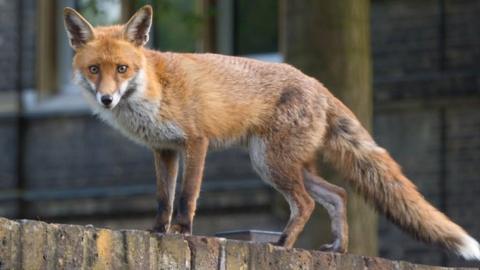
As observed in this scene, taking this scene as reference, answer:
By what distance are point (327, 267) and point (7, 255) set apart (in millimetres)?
2307

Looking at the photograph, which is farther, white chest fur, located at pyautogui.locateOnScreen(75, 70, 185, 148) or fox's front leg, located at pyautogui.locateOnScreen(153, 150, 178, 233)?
white chest fur, located at pyautogui.locateOnScreen(75, 70, 185, 148)

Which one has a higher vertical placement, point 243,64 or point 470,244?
point 243,64

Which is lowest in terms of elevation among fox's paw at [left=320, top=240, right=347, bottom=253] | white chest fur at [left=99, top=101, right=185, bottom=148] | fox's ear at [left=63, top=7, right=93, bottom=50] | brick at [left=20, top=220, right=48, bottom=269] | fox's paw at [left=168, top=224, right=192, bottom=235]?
fox's paw at [left=320, top=240, right=347, bottom=253]

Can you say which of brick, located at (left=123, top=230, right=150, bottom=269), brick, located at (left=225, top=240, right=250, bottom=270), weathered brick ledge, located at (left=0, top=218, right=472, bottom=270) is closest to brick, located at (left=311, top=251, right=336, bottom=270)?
weathered brick ledge, located at (left=0, top=218, right=472, bottom=270)

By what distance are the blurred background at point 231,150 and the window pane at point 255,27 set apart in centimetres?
1

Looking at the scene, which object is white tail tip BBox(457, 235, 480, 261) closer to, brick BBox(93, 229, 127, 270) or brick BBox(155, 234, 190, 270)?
brick BBox(155, 234, 190, 270)

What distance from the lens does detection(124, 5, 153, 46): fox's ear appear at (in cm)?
862

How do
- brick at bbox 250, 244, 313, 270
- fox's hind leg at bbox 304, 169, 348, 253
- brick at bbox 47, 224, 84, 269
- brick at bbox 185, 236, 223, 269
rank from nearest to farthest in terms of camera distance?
1. brick at bbox 47, 224, 84, 269
2. brick at bbox 185, 236, 223, 269
3. brick at bbox 250, 244, 313, 270
4. fox's hind leg at bbox 304, 169, 348, 253

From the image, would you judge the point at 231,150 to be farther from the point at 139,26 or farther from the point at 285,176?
the point at 139,26

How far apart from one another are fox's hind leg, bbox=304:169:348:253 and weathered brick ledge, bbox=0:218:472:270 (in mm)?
657

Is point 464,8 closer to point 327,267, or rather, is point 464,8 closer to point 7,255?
point 327,267

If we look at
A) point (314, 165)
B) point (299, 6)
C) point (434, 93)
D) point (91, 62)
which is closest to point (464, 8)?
point (434, 93)

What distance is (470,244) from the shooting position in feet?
28.6

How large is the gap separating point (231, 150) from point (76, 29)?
1246 centimetres
